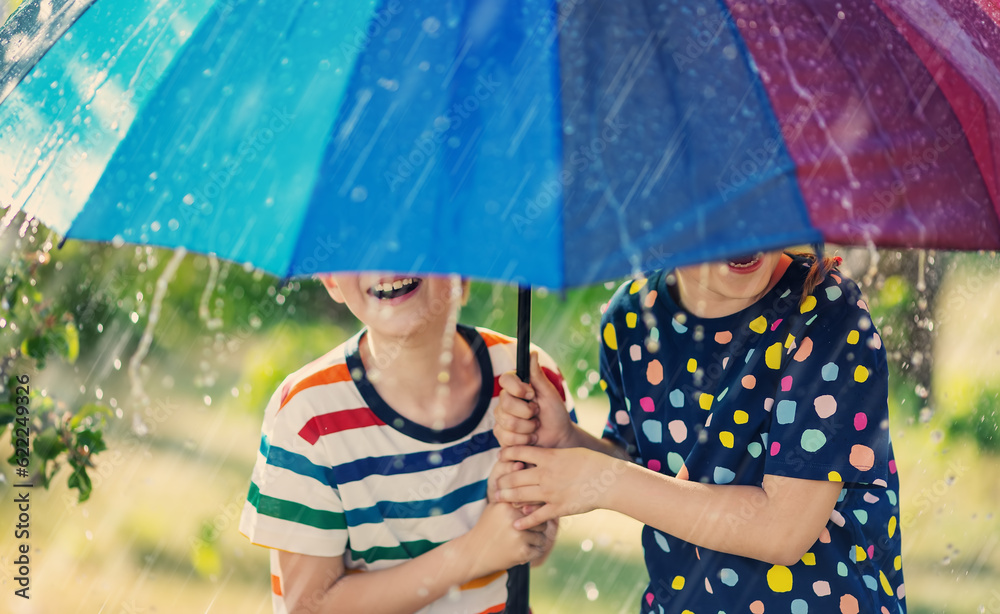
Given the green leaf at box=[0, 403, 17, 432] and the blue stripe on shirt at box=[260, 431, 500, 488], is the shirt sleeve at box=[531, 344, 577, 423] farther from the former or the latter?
the green leaf at box=[0, 403, 17, 432]

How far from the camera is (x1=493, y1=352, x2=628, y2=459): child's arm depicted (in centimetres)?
159

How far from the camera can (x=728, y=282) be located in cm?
157

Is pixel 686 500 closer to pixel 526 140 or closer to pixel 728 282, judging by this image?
pixel 728 282

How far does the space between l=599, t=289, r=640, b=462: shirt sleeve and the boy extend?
0.25 metres

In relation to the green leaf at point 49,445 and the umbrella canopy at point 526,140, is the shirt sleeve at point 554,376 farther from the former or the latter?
the green leaf at point 49,445

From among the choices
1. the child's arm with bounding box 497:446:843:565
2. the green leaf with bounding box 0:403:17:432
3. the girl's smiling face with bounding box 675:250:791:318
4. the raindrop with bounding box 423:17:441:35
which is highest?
the raindrop with bounding box 423:17:441:35

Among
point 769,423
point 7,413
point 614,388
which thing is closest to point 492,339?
point 614,388

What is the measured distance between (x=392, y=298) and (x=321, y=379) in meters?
0.22

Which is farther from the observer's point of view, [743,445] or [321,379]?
[321,379]

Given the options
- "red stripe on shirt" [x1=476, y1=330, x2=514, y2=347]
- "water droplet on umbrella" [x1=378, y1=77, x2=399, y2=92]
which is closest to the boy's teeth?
"red stripe on shirt" [x1=476, y1=330, x2=514, y2=347]

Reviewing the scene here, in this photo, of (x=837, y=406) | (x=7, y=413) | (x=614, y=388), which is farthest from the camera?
(x=7, y=413)

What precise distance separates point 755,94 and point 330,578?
120 cm

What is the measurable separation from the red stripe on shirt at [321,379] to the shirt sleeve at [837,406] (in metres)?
0.82

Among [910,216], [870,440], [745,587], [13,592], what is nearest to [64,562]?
[13,592]
